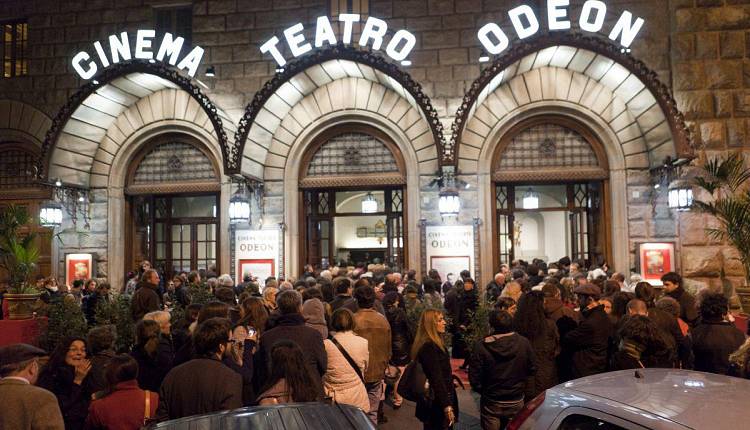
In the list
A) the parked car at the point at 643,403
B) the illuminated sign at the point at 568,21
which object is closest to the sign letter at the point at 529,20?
the illuminated sign at the point at 568,21

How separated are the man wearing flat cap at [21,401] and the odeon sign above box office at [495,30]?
1082 cm

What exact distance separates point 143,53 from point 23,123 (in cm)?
494

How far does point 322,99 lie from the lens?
15445 millimetres

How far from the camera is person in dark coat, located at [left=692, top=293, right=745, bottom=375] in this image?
5.98m

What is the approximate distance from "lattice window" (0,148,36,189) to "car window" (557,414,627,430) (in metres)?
17.4

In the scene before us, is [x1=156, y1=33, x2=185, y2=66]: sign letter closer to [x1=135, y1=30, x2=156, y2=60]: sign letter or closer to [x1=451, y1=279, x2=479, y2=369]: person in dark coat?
[x1=135, y1=30, x2=156, y2=60]: sign letter

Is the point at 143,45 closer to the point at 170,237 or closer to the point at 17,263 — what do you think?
the point at 170,237

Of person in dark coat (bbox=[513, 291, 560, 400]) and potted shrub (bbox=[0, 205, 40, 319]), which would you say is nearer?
person in dark coat (bbox=[513, 291, 560, 400])

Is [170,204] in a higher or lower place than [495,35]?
lower

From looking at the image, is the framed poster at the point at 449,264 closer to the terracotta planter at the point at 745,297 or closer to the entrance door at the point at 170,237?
the terracotta planter at the point at 745,297

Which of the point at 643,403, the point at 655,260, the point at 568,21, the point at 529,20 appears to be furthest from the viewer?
the point at 655,260

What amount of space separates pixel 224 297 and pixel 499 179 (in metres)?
9.42

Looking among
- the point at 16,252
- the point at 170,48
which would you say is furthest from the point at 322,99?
the point at 16,252

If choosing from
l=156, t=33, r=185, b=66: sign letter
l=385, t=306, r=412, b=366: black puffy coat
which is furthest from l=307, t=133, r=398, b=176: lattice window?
l=385, t=306, r=412, b=366: black puffy coat
